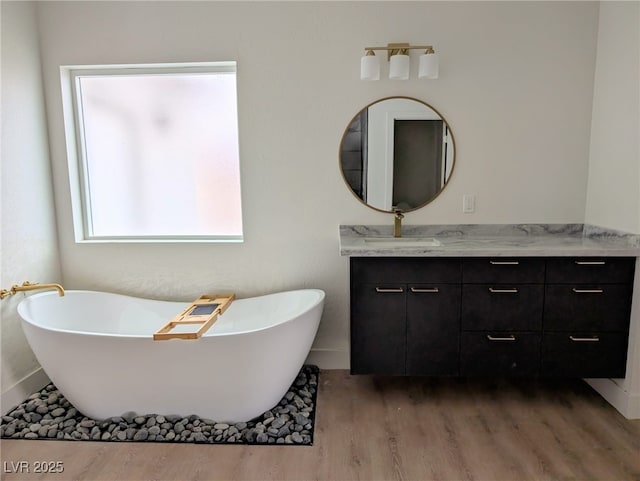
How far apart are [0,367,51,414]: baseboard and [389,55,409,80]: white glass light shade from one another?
2.92 m

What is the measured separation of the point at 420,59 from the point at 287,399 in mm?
2200

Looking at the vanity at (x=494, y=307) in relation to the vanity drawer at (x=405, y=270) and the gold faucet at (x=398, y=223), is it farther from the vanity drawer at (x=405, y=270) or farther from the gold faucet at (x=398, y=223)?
the gold faucet at (x=398, y=223)

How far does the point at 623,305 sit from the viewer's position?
2.31 m

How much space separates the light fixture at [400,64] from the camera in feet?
8.15

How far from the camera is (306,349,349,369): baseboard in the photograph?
2.92 metres

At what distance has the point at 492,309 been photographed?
2.36 metres

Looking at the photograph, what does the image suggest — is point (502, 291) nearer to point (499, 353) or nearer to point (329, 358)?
point (499, 353)

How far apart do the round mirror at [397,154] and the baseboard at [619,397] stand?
1506 millimetres

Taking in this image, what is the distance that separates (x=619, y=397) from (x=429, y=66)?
2.20 m

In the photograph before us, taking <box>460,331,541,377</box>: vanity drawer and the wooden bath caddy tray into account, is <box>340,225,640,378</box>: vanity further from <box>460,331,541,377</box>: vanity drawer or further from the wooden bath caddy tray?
the wooden bath caddy tray

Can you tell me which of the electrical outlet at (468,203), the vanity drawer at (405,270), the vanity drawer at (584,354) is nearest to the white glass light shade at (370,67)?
the electrical outlet at (468,203)

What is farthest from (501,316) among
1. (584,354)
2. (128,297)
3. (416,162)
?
(128,297)

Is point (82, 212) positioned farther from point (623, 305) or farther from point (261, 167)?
point (623, 305)

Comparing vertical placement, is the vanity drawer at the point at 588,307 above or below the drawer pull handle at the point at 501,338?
above
